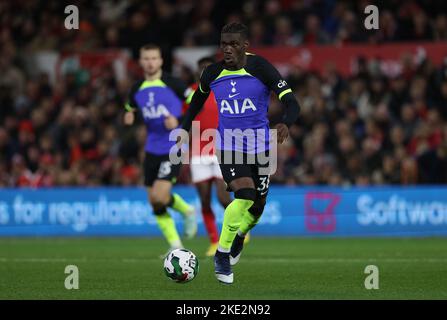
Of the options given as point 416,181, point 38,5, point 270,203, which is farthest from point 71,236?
point 38,5

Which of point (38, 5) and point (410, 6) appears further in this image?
point (38, 5)

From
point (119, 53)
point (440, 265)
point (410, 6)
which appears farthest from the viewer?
point (119, 53)

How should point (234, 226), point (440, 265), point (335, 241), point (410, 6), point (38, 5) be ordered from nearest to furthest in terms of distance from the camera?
point (234, 226)
point (440, 265)
point (335, 241)
point (410, 6)
point (38, 5)

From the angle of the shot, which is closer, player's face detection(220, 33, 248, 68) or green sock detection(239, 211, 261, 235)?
player's face detection(220, 33, 248, 68)

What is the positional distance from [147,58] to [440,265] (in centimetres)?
455

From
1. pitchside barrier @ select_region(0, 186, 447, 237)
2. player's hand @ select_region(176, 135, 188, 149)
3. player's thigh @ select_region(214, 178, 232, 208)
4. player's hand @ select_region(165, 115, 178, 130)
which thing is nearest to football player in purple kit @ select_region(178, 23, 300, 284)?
player's hand @ select_region(176, 135, 188, 149)

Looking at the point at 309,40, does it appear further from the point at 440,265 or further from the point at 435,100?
the point at 440,265

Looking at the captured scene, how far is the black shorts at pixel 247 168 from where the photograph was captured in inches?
390

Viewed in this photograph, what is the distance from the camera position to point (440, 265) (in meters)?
11.7

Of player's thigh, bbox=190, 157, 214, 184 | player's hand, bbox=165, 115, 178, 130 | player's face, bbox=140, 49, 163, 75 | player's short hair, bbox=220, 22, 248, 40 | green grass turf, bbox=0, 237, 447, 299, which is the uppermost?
player's face, bbox=140, 49, 163, 75

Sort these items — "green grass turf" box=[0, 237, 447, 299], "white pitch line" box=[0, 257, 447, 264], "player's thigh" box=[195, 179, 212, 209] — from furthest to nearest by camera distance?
"player's thigh" box=[195, 179, 212, 209]
"white pitch line" box=[0, 257, 447, 264]
"green grass turf" box=[0, 237, 447, 299]

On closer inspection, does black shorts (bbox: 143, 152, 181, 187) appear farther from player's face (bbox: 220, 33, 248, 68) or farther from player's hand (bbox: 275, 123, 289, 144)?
player's hand (bbox: 275, 123, 289, 144)

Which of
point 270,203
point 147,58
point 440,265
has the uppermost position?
point 147,58

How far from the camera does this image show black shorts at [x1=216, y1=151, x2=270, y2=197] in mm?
9906
